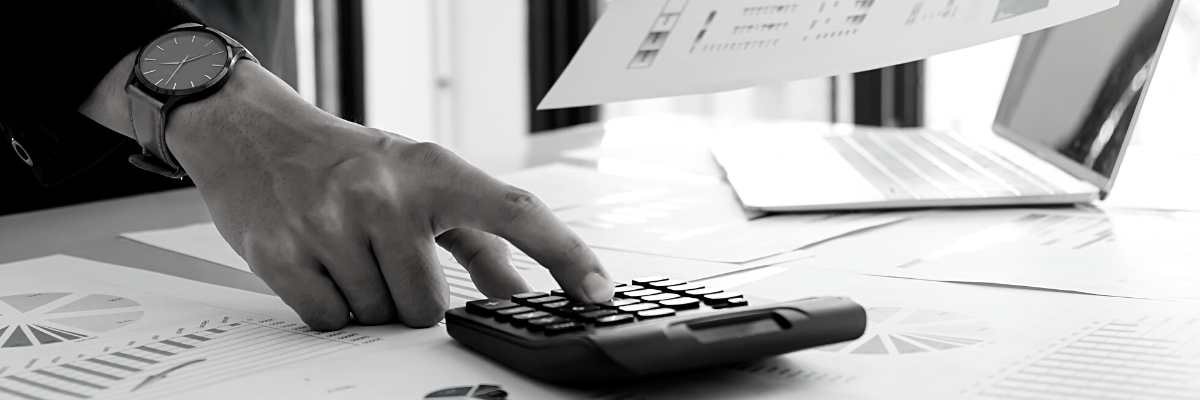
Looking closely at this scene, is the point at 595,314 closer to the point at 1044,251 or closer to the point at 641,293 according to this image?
the point at 641,293

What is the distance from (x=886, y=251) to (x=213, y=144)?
453mm

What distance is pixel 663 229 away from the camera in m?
0.82

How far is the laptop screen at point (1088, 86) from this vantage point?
33.8 inches

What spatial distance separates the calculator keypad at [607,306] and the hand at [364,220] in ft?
0.05

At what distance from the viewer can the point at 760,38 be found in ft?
2.38

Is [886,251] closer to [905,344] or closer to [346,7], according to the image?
[905,344]

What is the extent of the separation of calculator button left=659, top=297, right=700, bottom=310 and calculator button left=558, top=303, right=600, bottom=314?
31 mm

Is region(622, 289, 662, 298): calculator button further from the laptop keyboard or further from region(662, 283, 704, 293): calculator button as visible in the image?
the laptop keyboard

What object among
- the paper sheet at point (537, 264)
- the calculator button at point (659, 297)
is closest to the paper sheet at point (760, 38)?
the paper sheet at point (537, 264)

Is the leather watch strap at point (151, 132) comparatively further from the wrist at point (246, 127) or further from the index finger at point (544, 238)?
the index finger at point (544, 238)

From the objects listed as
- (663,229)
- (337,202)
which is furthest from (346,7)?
(337,202)

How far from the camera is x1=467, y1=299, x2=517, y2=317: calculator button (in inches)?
18.4

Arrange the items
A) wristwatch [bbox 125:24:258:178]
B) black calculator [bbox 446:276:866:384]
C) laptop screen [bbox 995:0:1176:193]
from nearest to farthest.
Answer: black calculator [bbox 446:276:866:384] < wristwatch [bbox 125:24:258:178] < laptop screen [bbox 995:0:1176:193]

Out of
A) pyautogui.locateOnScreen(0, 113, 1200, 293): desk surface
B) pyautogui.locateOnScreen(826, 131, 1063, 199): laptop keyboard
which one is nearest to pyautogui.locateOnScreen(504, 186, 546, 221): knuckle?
pyautogui.locateOnScreen(0, 113, 1200, 293): desk surface
